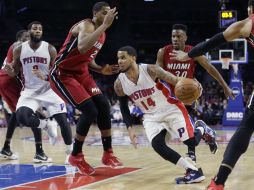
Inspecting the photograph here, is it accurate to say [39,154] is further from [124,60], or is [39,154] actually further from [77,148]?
[124,60]

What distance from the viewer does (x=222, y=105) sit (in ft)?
58.8

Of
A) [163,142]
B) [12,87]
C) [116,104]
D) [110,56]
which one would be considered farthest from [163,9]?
[163,142]

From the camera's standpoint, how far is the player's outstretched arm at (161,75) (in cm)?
503

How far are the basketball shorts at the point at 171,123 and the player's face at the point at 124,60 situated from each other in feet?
1.88

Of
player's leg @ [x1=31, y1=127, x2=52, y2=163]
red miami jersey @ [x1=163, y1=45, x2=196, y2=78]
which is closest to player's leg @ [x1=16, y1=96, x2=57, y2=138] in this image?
player's leg @ [x1=31, y1=127, x2=52, y2=163]

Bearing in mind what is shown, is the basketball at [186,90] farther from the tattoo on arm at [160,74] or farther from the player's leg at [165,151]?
the player's leg at [165,151]

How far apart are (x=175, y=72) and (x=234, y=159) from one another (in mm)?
2667

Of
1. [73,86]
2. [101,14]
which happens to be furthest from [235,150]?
[101,14]

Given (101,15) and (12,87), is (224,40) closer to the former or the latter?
(101,15)

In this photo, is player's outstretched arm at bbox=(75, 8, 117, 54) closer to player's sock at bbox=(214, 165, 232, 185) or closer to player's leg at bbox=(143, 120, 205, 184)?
player's leg at bbox=(143, 120, 205, 184)

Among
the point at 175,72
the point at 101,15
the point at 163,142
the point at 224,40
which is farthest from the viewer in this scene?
the point at 175,72

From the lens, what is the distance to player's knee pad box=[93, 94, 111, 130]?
573 centimetres

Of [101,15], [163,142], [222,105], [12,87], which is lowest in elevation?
[222,105]

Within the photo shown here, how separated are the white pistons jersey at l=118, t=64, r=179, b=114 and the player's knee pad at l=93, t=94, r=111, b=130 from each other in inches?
17.9
